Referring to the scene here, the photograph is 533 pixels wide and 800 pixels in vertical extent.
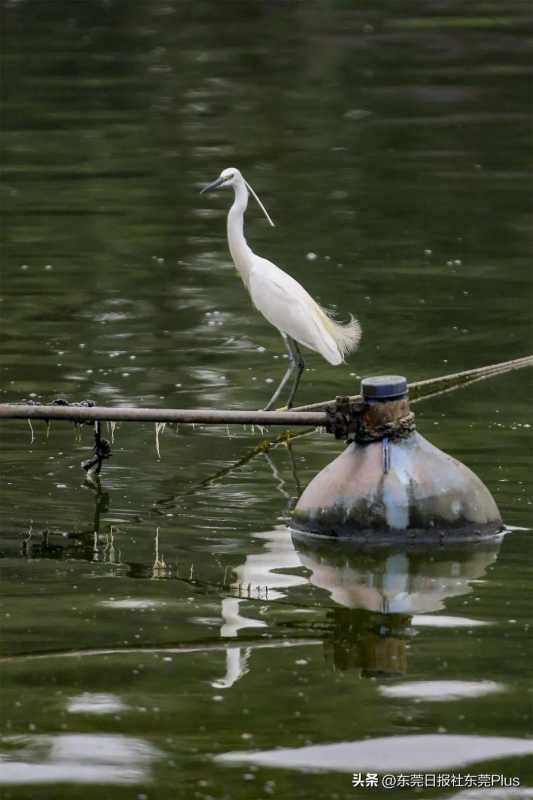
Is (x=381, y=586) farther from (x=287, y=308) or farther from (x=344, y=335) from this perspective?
(x=287, y=308)

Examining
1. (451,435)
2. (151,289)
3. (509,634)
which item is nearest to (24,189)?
(151,289)

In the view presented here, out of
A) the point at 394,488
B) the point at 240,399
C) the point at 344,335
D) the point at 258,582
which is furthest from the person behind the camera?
the point at 240,399

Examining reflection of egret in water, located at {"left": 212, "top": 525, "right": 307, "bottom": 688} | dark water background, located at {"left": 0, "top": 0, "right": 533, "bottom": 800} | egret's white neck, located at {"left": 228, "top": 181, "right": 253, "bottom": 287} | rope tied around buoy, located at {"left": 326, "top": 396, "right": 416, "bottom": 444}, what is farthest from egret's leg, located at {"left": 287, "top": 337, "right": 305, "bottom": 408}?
rope tied around buoy, located at {"left": 326, "top": 396, "right": 416, "bottom": 444}

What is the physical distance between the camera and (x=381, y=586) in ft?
22.8

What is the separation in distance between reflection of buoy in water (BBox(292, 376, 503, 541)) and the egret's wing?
150 centimetres

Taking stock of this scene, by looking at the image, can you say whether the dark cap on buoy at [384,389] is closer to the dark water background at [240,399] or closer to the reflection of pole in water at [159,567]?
the dark water background at [240,399]

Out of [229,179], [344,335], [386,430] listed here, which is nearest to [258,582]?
[386,430]

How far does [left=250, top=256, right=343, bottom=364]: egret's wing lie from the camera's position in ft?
29.5

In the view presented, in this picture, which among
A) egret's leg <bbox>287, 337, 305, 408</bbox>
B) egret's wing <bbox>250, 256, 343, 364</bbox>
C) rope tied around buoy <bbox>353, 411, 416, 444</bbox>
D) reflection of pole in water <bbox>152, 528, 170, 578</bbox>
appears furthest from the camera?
egret's leg <bbox>287, 337, 305, 408</bbox>

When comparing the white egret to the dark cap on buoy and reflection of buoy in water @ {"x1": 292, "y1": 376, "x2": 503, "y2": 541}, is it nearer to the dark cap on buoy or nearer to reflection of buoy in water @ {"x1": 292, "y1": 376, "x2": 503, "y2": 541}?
the dark cap on buoy

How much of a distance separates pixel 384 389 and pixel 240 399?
97.7 inches

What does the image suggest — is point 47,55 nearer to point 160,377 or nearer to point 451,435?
point 160,377

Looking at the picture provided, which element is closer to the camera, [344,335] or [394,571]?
[394,571]

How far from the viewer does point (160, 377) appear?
10.3 meters
